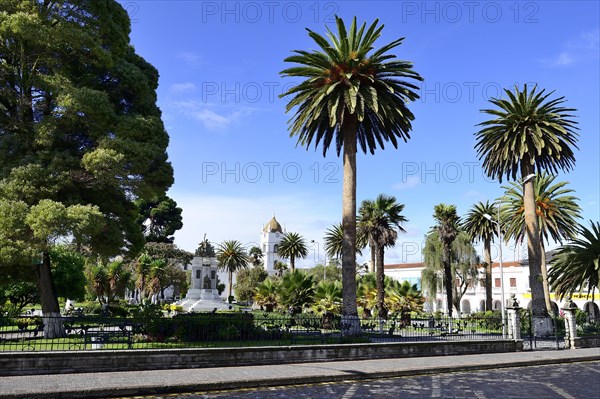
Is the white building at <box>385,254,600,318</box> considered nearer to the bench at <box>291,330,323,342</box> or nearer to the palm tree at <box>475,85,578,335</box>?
the palm tree at <box>475,85,578,335</box>

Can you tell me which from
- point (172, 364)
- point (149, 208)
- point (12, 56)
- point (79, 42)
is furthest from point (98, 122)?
point (149, 208)

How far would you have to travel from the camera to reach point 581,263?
33469mm

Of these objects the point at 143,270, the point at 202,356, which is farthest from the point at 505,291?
the point at 202,356

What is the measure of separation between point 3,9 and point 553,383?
2517 cm

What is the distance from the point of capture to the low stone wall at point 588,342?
2745 centimetres

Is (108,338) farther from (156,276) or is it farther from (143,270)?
(143,270)

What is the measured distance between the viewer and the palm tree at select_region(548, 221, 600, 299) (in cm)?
3291

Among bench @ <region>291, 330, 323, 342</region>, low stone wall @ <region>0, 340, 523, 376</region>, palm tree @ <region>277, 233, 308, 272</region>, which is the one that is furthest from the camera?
palm tree @ <region>277, 233, 308, 272</region>

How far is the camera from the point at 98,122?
21.2 meters

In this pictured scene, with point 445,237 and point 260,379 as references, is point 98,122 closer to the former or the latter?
point 260,379

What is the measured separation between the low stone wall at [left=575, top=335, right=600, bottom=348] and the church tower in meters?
129

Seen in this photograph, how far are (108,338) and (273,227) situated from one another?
14579cm

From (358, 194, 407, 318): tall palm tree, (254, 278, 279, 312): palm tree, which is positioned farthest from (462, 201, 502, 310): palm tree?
(254, 278, 279, 312): palm tree

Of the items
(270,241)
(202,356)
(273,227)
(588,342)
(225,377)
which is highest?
(273,227)
